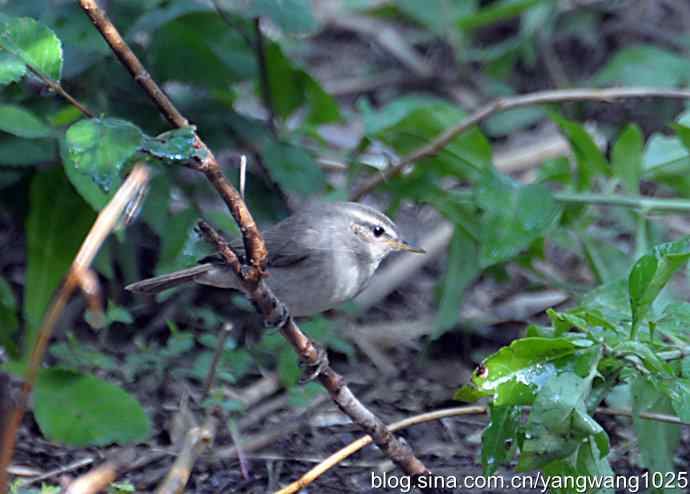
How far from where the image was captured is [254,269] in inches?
103

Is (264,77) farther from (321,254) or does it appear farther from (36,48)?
(36,48)

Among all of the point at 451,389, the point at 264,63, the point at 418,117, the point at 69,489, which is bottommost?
the point at 451,389

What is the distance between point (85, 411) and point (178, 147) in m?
1.64

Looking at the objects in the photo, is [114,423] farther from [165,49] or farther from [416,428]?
[165,49]

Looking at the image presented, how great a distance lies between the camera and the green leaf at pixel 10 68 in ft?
8.70

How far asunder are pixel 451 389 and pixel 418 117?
1202 millimetres

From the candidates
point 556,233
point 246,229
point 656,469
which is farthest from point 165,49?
point 656,469

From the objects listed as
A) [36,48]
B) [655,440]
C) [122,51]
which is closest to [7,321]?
[36,48]

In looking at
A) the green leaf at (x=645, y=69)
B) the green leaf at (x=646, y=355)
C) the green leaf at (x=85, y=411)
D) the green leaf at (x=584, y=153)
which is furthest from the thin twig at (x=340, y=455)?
the green leaf at (x=645, y=69)

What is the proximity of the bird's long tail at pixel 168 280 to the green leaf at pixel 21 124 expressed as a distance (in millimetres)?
685

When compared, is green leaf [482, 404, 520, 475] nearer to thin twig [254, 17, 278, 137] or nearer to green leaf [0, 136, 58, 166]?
thin twig [254, 17, 278, 137]

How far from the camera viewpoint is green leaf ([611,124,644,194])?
4.54m

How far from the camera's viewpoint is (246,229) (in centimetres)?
253

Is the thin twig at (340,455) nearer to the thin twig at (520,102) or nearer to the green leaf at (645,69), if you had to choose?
the thin twig at (520,102)
